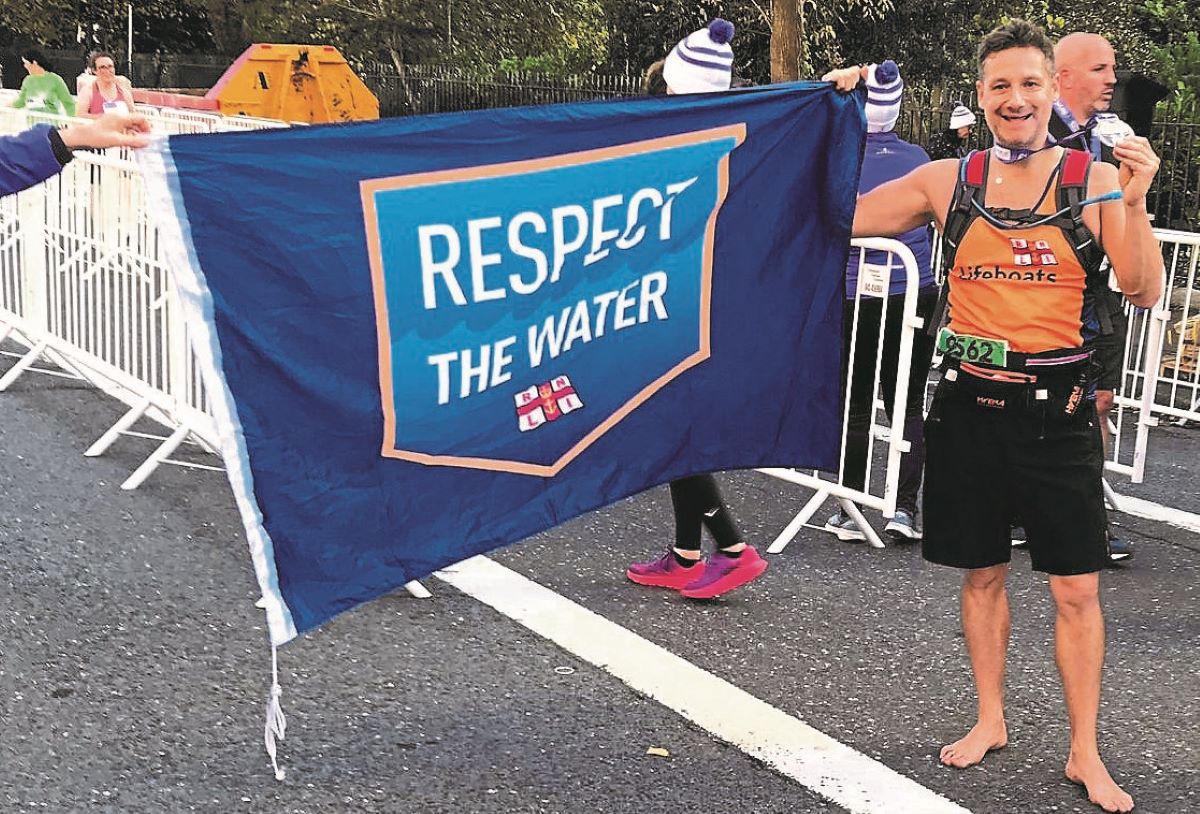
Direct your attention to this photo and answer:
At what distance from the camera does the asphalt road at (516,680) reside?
4359mm

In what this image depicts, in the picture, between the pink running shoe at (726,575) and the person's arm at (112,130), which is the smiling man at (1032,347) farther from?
the person's arm at (112,130)

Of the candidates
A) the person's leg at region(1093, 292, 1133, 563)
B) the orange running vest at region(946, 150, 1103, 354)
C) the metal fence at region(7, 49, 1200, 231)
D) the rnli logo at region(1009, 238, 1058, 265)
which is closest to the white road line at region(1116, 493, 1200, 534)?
the person's leg at region(1093, 292, 1133, 563)

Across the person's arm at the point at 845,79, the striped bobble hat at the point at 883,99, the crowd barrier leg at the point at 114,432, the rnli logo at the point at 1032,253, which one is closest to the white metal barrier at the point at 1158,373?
the striped bobble hat at the point at 883,99

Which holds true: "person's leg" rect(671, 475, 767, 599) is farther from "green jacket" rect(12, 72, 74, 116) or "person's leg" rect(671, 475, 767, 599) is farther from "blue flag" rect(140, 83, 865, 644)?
"green jacket" rect(12, 72, 74, 116)

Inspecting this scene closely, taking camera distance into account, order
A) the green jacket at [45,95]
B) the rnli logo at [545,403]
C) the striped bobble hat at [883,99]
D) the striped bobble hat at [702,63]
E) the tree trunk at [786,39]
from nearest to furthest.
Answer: the rnli logo at [545,403], the striped bobble hat at [702,63], the striped bobble hat at [883,99], the green jacket at [45,95], the tree trunk at [786,39]

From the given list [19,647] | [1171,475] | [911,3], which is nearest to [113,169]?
[19,647]

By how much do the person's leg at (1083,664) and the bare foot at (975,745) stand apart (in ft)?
0.93

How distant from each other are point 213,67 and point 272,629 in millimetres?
33769

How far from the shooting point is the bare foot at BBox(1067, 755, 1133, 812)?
168 inches

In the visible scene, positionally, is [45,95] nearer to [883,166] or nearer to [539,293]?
[883,166]

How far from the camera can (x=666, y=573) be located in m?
6.14

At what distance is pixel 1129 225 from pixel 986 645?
129 centimetres

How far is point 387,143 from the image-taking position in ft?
14.1

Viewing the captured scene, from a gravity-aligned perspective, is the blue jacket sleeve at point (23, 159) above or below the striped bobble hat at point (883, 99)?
below
